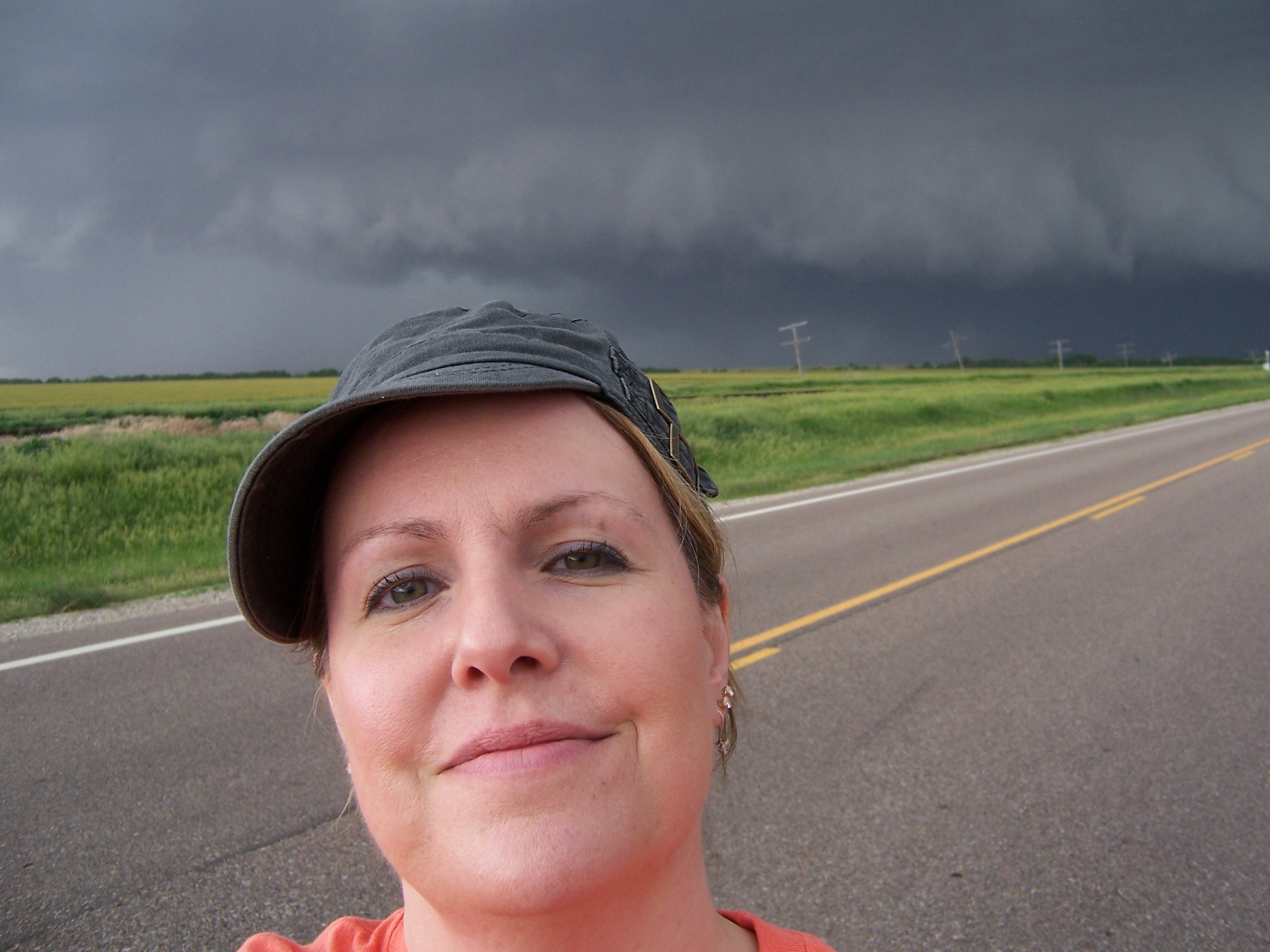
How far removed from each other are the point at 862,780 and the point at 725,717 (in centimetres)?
273

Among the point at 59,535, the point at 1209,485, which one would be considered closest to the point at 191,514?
the point at 59,535

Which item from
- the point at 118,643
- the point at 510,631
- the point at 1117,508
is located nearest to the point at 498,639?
the point at 510,631

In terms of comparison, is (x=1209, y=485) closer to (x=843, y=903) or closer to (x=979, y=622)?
(x=979, y=622)

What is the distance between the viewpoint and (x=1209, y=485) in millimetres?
13281

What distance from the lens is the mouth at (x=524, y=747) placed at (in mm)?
894

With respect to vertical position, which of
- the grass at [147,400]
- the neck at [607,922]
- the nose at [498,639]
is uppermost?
the grass at [147,400]

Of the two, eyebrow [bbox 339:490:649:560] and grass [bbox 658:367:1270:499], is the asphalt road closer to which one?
eyebrow [bbox 339:490:649:560]

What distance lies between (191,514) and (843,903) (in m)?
11.0

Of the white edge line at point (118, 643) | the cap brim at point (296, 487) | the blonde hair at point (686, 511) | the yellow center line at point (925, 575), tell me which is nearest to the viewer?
the cap brim at point (296, 487)

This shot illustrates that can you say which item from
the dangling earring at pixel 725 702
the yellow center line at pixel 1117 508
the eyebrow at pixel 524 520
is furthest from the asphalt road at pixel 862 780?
the yellow center line at pixel 1117 508

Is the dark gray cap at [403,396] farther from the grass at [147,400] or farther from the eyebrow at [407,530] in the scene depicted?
the grass at [147,400]

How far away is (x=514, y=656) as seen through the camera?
91cm

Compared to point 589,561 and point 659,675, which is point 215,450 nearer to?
point 589,561

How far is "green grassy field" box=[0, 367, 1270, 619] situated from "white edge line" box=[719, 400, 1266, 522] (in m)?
1.11
